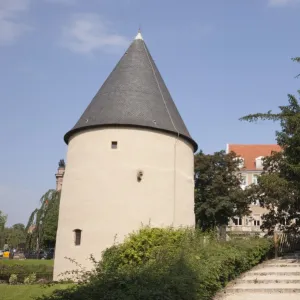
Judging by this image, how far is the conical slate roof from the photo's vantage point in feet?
62.1

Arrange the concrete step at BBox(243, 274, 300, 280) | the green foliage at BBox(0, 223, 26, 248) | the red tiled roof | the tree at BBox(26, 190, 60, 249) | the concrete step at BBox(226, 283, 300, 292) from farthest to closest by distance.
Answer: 1. the green foliage at BBox(0, 223, 26, 248)
2. the red tiled roof
3. the tree at BBox(26, 190, 60, 249)
4. the concrete step at BBox(243, 274, 300, 280)
5. the concrete step at BBox(226, 283, 300, 292)

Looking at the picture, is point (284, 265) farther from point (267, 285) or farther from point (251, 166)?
point (251, 166)

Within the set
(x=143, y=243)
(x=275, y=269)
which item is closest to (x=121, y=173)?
(x=143, y=243)

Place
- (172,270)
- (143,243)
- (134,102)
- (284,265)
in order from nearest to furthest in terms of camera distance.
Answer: (172,270)
(284,265)
(143,243)
(134,102)

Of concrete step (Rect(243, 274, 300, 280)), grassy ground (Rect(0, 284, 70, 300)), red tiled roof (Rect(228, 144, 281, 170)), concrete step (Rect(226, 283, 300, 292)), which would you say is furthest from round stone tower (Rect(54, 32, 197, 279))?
red tiled roof (Rect(228, 144, 281, 170))

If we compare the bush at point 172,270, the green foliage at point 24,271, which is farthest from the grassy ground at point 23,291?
the green foliage at point 24,271

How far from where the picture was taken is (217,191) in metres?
32.7

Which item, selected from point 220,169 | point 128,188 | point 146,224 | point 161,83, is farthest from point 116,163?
point 220,169

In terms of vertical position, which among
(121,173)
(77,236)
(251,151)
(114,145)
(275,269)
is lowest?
(275,269)

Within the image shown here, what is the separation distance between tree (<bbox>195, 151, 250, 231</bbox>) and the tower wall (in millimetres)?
13335

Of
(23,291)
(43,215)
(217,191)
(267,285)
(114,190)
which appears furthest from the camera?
(43,215)

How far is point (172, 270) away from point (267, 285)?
3.71 metres

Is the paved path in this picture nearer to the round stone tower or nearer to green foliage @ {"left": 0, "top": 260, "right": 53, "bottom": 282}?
the round stone tower

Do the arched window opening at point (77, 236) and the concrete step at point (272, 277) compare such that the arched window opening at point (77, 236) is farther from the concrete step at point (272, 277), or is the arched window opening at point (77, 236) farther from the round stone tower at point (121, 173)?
the concrete step at point (272, 277)
